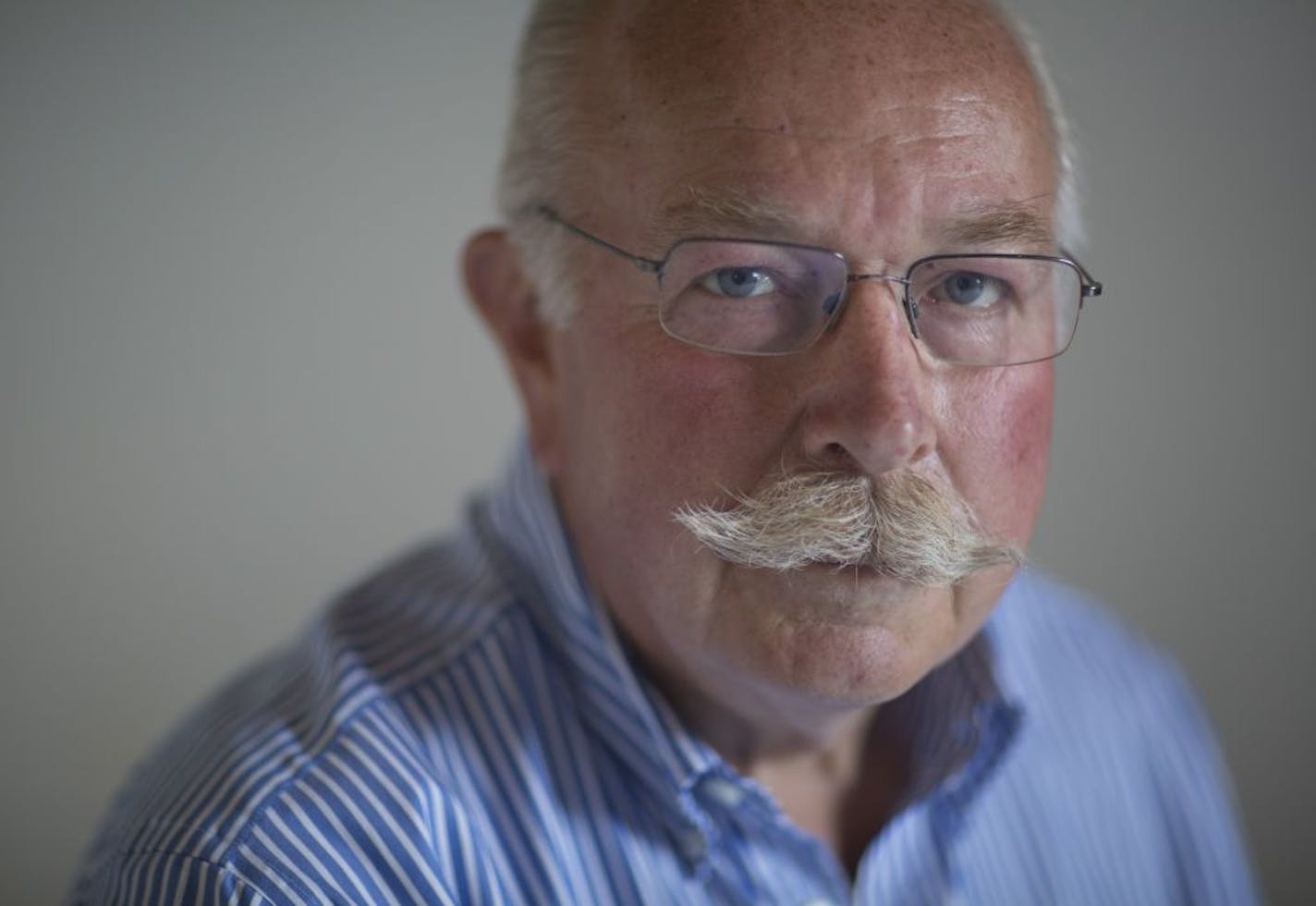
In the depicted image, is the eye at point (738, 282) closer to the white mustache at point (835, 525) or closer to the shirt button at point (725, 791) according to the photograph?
the white mustache at point (835, 525)

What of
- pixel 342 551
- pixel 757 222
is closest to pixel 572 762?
pixel 757 222

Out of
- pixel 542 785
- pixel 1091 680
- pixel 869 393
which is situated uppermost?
pixel 869 393

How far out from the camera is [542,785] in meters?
1.39

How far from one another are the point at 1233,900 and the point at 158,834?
5.85ft

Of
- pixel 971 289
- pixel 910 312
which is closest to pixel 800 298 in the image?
pixel 910 312

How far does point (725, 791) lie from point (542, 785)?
0.80 feet

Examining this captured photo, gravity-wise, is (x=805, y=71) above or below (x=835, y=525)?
above

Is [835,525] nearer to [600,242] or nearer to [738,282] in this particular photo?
[738,282]

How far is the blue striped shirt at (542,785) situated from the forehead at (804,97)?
0.56m

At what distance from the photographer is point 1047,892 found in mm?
1692

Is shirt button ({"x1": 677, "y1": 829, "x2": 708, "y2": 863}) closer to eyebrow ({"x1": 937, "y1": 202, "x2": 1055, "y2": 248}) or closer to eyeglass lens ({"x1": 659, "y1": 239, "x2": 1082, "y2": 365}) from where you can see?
eyeglass lens ({"x1": 659, "y1": 239, "x2": 1082, "y2": 365})

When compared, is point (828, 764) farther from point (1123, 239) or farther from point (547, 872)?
point (1123, 239)

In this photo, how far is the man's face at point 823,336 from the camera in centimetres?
119

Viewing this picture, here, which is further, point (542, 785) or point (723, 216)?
point (542, 785)
